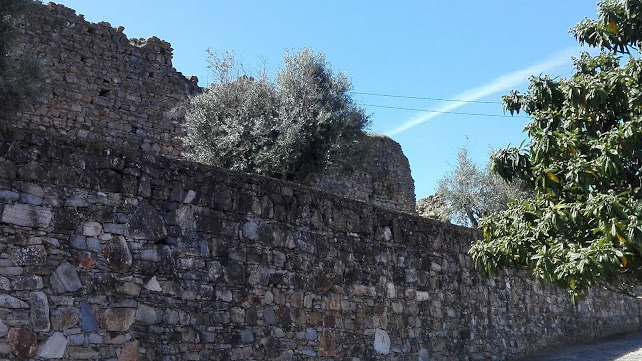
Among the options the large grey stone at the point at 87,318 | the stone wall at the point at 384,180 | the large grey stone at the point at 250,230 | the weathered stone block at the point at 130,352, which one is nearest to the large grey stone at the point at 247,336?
the large grey stone at the point at 250,230

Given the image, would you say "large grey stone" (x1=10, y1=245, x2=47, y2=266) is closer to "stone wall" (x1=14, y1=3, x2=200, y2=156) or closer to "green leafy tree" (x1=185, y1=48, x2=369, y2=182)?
"green leafy tree" (x1=185, y1=48, x2=369, y2=182)

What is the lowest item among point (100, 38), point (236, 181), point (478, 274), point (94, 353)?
point (94, 353)

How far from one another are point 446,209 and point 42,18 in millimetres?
13732

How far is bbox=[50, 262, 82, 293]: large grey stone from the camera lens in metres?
6.59

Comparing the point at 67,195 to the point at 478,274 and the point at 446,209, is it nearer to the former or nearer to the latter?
the point at 478,274

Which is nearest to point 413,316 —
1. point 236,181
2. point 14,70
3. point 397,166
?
point 236,181

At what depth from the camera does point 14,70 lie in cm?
1011

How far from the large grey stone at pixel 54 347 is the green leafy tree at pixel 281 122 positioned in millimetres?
6420

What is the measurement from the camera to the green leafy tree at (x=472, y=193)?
72.4 feet

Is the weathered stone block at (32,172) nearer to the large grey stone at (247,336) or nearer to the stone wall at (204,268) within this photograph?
the stone wall at (204,268)

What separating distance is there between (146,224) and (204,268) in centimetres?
89

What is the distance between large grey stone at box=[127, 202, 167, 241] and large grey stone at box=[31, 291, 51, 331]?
3.65 feet

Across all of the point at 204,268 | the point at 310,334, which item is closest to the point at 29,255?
the point at 204,268

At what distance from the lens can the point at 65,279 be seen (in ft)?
21.8
